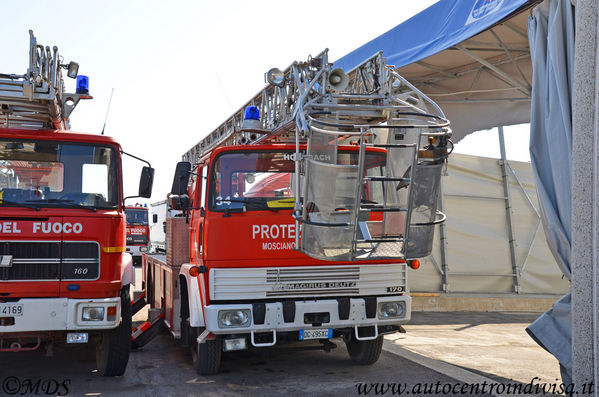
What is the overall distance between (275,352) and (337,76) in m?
3.60

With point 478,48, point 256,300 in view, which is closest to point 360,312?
point 256,300

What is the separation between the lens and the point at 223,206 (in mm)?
6375

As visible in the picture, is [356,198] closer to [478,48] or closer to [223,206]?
[223,206]

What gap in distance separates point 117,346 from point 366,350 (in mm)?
2815

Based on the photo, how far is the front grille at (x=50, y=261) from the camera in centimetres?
583

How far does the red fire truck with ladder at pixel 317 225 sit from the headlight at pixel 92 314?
95 cm

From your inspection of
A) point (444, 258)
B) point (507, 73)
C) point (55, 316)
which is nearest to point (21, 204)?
point (55, 316)

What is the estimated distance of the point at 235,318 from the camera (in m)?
6.05

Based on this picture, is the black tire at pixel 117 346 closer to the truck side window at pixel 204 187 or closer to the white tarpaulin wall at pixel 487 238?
the truck side window at pixel 204 187

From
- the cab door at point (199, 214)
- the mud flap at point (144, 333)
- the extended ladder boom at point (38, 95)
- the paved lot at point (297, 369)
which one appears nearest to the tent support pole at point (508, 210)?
the paved lot at point (297, 369)

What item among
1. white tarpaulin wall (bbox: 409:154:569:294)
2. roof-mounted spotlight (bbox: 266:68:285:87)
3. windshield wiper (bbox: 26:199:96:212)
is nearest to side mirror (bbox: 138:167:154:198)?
windshield wiper (bbox: 26:199:96:212)

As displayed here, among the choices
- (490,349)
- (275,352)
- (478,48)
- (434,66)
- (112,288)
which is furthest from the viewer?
(434,66)

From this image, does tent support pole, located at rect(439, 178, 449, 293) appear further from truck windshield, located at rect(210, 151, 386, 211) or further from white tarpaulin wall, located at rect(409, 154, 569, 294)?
truck windshield, located at rect(210, 151, 386, 211)
